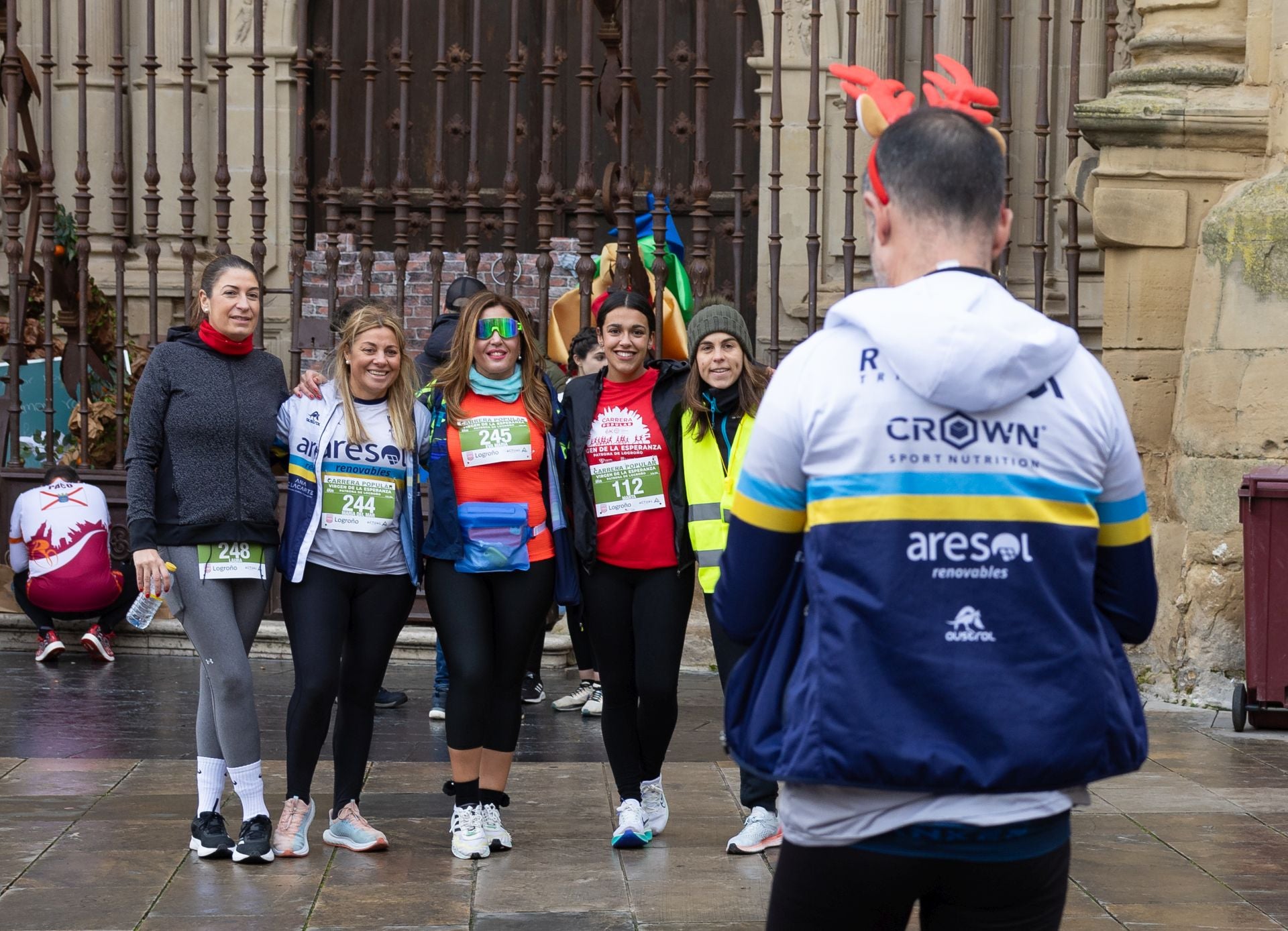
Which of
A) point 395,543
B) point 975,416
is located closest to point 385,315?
point 395,543

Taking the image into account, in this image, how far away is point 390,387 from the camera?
17.4 ft

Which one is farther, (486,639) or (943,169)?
(486,639)

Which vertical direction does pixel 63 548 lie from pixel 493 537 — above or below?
below

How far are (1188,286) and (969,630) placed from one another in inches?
248

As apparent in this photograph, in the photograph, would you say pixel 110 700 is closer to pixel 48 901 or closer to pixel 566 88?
pixel 48 901

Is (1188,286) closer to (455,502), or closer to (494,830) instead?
(455,502)

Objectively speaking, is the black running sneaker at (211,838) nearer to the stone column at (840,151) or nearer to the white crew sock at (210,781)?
the white crew sock at (210,781)

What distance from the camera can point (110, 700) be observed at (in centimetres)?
779

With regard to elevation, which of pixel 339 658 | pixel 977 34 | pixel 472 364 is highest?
pixel 977 34

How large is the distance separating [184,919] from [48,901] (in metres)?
0.43

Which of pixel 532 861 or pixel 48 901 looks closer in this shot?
pixel 48 901

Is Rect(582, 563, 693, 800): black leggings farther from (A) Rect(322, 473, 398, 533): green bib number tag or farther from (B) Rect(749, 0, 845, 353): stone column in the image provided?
(B) Rect(749, 0, 845, 353): stone column

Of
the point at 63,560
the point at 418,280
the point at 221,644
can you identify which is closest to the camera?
the point at 221,644

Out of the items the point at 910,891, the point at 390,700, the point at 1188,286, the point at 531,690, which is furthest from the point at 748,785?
the point at 1188,286
